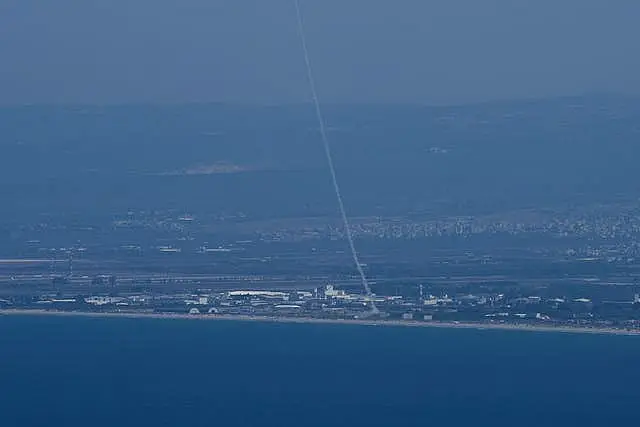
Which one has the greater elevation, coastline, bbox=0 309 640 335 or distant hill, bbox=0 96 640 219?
distant hill, bbox=0 96 640 219

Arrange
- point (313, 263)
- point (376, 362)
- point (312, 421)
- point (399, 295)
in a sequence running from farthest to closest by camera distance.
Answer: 1. point (313, 263)
2. point (399, 295)
3. point (376, 362)
4. point (312, 421)

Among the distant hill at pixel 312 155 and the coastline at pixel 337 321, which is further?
the distant hill at pixel 312 155

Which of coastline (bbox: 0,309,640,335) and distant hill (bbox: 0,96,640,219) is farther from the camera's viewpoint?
distant hill (bbox: 0,96,640,219)

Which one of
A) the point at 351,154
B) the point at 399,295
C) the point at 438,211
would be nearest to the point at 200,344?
the point at 399,295

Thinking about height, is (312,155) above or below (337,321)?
above

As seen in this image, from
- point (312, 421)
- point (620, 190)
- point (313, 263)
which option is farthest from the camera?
point (620, 190)

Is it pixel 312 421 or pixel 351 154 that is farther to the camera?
pixel 351 154

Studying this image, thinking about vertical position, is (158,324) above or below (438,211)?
below

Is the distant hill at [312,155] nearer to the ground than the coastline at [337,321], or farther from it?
farther from it

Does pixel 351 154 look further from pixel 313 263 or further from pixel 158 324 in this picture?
pixel 158 324

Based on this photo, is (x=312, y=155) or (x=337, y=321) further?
(x=312, y=155)

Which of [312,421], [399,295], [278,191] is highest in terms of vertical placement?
[278,191]
